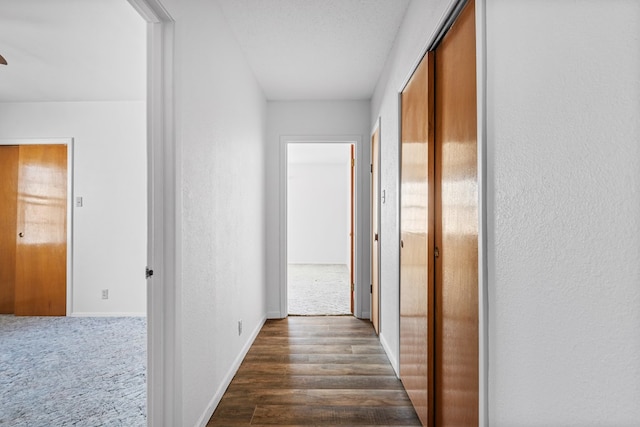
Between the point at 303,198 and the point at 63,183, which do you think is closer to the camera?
the point at 63,183

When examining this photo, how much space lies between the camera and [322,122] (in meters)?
3.95

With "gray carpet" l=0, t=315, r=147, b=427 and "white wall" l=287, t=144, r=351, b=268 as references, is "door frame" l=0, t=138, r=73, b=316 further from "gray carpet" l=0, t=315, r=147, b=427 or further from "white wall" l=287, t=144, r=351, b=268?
"white wall" l=287, t=144, r=351, b=268

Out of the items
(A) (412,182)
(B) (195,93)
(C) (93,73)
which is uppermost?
(C) (93,73)

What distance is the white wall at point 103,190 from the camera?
155 inches

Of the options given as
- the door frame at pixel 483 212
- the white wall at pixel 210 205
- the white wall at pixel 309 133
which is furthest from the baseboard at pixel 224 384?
the door frame at pixel 483 212

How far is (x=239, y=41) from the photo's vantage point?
8.64ft

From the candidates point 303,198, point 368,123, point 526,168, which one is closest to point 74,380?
point 526,168

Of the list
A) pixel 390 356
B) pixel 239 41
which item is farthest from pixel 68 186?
pixel 390 356

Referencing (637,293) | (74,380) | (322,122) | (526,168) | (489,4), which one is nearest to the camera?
(637,293)

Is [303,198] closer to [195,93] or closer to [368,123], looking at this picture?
[368,123]

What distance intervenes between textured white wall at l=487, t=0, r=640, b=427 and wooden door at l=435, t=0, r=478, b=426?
0.22 metres

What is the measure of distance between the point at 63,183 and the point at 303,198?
5.01m

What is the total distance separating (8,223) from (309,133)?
3868 mm

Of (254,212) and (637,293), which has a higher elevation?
(254,212)
